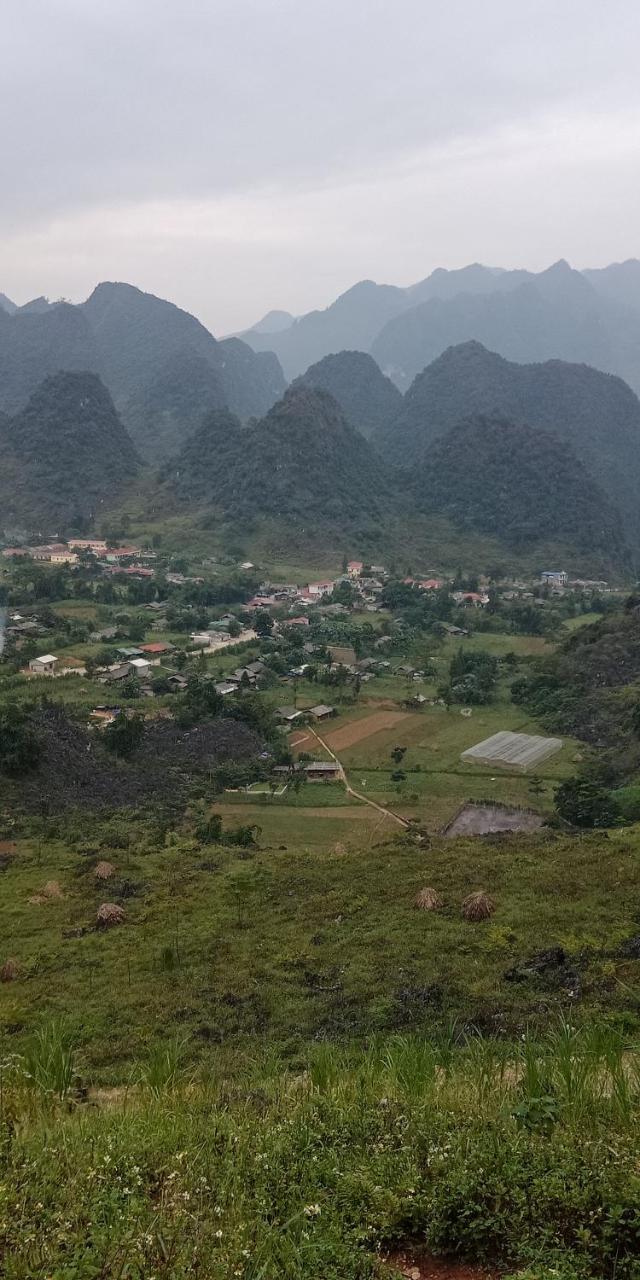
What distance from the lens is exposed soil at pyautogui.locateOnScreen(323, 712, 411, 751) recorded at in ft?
97.7

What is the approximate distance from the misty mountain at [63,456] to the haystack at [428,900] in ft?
230

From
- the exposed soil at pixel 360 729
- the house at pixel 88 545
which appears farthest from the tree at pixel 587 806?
the house at pixel 88 545

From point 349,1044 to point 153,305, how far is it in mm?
160008

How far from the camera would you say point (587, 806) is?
21094 millimetres

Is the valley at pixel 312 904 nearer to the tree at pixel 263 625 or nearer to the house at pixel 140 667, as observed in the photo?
the tree at pixel 263 625

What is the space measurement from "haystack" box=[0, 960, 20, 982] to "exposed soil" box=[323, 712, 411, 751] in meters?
18.8

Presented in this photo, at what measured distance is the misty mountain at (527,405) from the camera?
4284 inches

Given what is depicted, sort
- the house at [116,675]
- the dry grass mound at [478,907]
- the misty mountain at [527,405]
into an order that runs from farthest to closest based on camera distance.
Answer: the misty mountain at [527,405]
the house at [116,675]
the dry grass mound at [478,907]

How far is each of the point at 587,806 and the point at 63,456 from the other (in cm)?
7594

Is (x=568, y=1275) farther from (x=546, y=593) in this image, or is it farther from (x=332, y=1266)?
(x=546, y=593)

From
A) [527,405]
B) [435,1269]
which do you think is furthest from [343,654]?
[527,405]

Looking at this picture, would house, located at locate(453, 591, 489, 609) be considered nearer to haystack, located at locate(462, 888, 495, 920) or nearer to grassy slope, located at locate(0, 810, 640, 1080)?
grassy slope, located at locate(0, 810, 640, 1080)

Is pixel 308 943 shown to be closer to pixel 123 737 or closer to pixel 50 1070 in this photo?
pixel 50 1070

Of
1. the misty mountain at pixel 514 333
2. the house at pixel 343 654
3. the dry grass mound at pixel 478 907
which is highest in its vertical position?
the misty mountain at pixel 514 333
